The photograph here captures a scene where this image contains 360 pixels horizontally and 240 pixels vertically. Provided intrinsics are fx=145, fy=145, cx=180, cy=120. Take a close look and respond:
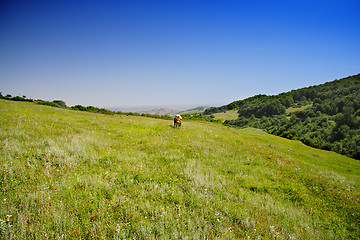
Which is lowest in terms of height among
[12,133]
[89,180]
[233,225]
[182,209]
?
[233,225]

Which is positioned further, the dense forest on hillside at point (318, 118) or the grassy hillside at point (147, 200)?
the dense forest on hillside at point (318, 118)

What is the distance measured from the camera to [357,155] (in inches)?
1485

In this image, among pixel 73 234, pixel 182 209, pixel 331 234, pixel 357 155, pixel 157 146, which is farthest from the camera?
pixel 357 155

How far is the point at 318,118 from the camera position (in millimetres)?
78688

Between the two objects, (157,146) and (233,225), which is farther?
(157,146)

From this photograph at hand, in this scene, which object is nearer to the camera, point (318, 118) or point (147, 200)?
point (147, 200)

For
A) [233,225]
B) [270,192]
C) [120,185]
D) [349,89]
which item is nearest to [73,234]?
[120,185]

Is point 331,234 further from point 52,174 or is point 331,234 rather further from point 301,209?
point 52,174

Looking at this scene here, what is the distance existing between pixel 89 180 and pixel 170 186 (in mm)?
2888

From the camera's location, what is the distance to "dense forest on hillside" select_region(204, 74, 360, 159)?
5487cm

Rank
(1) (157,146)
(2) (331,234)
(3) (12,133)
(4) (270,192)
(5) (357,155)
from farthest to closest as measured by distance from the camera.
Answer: (5) (357,155), (1) (157,146), (3) (12,133), (4) (270,192), (2) (331,234)

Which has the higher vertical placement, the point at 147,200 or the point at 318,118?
the point at 318,118

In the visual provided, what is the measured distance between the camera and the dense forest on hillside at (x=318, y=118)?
54.9 metres

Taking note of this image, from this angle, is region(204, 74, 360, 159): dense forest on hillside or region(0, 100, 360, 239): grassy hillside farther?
region(204, 74, 360, 159): dense forest on hillside
